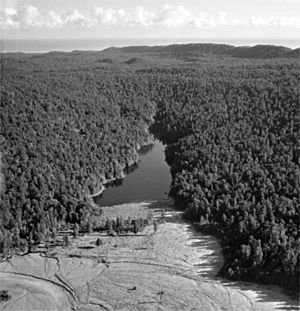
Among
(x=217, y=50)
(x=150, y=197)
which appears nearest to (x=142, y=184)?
(x=150, y=197)

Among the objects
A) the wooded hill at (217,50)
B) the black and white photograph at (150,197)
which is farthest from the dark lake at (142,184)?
the wooded hill at (217,50)

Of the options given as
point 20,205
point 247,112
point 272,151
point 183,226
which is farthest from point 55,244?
point 247,112

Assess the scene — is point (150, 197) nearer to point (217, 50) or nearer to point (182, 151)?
point (182, 151)

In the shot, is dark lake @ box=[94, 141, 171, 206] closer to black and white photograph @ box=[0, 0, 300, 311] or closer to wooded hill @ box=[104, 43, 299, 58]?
black and white photograph @ box=[0, 0, 300, 311]

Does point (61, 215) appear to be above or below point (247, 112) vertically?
below

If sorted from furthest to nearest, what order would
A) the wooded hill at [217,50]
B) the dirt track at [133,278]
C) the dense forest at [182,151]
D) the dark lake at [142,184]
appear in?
the wooded hill at [217,50], the dark lake at [142,184], the dense forest at [182,151], the dirt track at [133,278]

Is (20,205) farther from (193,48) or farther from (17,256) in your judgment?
(193,48)

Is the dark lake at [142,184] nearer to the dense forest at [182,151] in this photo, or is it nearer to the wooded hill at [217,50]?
the dense forest at [182,151]
